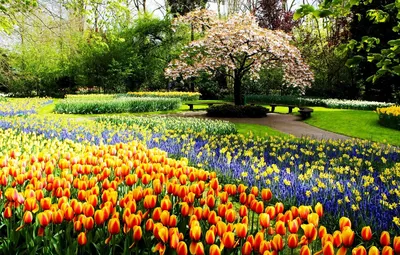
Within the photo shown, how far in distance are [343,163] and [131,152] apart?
3832mm

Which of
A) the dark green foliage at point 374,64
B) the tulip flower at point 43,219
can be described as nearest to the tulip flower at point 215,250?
the tulip flower at point 43,219

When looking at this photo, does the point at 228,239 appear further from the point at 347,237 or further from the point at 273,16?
the point at 273,16

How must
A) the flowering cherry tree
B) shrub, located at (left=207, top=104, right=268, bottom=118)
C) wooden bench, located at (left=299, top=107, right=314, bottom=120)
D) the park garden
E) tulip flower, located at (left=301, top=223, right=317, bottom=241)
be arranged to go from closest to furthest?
1. tulip flower, located at (left=301, top=223, right=317, bottom=241)
2. the park garden
3. shrub, located at (left=207, top=104, right=268, bottom=118)
4. wooden bench, located at (left=299, top=107, right=314, bottom=120)
5. the flowering cherry tree

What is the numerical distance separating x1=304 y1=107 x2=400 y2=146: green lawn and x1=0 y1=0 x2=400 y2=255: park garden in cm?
11

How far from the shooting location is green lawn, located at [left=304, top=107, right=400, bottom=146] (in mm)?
13180

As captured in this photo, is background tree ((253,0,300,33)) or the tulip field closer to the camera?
the tulip field

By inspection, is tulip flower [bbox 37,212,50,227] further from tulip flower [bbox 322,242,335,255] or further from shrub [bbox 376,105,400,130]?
shrub [bbox 376,105,400,130]

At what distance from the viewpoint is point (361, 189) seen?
439cm

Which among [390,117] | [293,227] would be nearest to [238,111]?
[390,117]

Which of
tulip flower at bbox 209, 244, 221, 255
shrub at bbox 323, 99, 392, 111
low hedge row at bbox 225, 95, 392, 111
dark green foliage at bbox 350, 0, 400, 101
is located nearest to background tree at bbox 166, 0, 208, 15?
low hedge row at bbox 225, 95, 392, 111

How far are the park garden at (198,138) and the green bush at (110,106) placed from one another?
82mm

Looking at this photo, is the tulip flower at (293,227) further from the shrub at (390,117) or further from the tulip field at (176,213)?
the shrub at (390,117)

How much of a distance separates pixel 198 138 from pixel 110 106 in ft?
45.8

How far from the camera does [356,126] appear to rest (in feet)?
52.0
